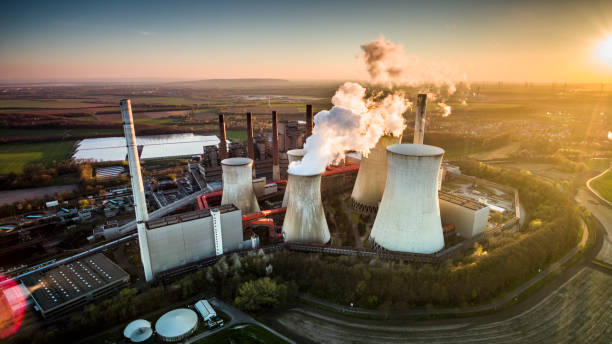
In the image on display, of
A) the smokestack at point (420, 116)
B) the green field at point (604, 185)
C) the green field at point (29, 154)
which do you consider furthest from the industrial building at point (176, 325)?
the green field at point (604, 185)

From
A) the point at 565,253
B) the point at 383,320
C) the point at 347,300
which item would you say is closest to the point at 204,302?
the point at 347,300

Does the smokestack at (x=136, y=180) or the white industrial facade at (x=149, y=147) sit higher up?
the smokestack at (x=136, y=180)

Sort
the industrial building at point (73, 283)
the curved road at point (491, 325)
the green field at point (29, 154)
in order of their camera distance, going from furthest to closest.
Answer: the green field at point (29, 154)
the industrial building at point (73, 283)
the curved road at point (491, 325)

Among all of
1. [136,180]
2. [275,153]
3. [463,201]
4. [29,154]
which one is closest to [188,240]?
[136,180]

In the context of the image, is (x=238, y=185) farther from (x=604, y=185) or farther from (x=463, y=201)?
(x=604, y=185)

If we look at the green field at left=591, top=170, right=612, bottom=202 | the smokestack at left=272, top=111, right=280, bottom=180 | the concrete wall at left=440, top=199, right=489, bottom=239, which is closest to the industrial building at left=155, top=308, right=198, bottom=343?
the concrete wall at left=440, top=199, right=489, bottom=239

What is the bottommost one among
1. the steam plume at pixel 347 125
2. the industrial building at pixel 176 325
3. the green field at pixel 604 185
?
the green field at pixel 604 185

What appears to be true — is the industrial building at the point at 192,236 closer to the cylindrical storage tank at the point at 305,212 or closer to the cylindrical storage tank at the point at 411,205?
the cylindrical storage tank at the point at 305,212

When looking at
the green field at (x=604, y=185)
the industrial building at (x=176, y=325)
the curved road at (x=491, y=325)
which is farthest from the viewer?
the green field at (x=604, y=185)

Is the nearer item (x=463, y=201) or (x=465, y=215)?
(x=465, y=215)
